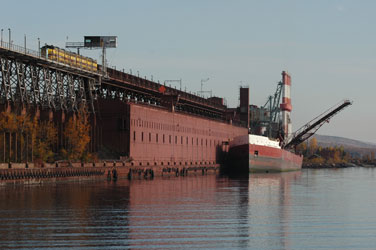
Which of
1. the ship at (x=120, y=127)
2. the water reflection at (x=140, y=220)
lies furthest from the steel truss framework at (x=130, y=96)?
the water reflection at (x=140, y=220)

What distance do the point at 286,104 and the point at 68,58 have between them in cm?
7522

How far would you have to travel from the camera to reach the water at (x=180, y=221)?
2781 cm

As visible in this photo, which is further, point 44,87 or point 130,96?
point 130,96

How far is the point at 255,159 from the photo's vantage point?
365 feet

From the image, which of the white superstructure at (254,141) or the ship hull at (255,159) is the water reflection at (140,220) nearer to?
the ship hull at (255,159)

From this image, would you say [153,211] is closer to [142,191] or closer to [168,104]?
[142,191]

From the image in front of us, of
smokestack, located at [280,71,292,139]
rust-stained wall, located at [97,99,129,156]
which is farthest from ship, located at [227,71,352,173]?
rust-stained wall, located at [97,99,129,156]

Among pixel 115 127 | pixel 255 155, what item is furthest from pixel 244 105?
pixel 115 127

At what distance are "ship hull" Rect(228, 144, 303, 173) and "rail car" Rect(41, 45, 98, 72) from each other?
3182 cm

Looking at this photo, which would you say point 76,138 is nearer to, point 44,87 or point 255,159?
point 44,87

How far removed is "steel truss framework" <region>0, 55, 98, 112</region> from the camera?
241ft

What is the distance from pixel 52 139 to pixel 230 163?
46453mm

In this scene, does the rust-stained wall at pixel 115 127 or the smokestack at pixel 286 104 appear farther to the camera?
the smokestack at pixel 286 104

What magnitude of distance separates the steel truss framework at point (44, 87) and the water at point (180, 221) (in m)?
23.8
